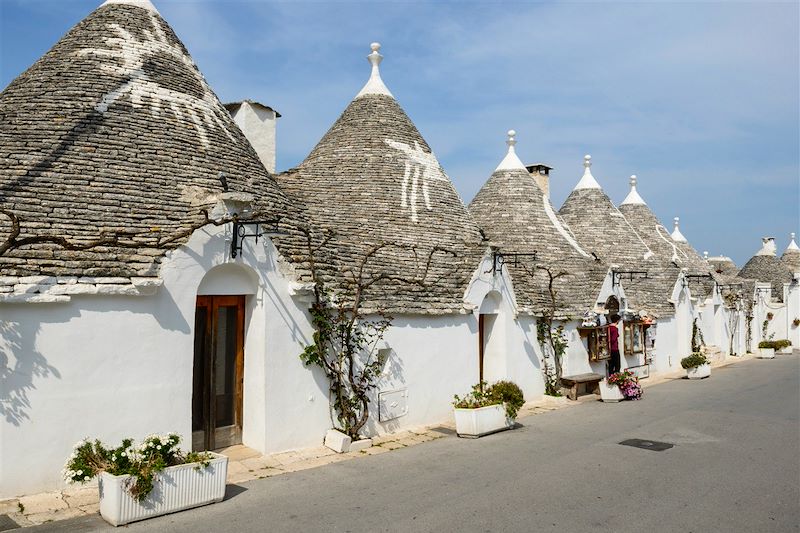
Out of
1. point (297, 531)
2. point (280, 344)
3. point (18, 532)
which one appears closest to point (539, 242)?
point (280, 344)

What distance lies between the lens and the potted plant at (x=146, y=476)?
21.4 ft

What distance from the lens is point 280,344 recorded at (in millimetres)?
9742

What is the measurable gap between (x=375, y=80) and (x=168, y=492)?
14.0 m

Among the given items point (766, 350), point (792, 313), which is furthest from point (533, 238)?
point (792, 313)

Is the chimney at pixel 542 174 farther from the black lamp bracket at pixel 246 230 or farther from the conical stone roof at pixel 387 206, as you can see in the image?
the black lamp bracket at pixel 246 230

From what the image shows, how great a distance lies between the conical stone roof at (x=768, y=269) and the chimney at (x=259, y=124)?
36.9 m

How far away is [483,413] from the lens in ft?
36.6

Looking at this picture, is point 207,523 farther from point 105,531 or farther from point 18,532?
point 18,532

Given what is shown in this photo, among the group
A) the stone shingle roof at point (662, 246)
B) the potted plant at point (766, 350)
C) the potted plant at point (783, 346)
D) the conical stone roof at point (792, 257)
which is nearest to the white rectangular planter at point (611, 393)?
the stone shingle roof at point (662, 246)

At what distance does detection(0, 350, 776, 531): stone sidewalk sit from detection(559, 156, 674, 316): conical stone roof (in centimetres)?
1049

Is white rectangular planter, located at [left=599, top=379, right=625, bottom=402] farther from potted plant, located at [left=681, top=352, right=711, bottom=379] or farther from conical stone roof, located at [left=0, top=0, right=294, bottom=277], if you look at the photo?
conical stone roof, located at [left=0, top=0, right=294, bottom=277]

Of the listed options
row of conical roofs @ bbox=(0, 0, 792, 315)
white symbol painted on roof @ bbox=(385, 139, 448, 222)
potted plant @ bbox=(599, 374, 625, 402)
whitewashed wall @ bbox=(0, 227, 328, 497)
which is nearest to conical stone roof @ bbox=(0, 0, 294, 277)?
row of conical roofs @ bbox=(0, 0, 792, 315)

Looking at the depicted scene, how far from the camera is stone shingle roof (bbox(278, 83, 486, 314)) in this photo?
40.4 ft

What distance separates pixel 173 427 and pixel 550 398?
10.2 meters
